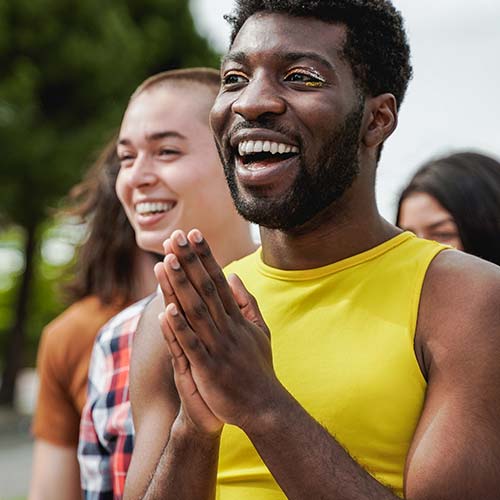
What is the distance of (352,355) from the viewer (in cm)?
219

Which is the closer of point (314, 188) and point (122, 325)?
point (314, 188)

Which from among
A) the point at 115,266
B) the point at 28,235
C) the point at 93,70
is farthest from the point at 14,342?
the point at 115,266

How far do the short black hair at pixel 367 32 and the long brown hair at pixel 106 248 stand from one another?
71.0 inches

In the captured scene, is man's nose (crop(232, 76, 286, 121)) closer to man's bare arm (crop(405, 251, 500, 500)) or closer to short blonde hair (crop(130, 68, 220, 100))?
man's bare arm (crop(405, 251, 500, 500))

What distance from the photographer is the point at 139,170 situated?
11.3 ft

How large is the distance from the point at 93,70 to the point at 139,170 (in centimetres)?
1709

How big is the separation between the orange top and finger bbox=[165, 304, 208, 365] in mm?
1936

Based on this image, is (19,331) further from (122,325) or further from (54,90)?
(122,325)

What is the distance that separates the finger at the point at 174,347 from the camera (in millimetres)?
2040

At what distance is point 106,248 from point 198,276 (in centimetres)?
228

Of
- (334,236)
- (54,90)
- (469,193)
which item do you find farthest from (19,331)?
(334,236)

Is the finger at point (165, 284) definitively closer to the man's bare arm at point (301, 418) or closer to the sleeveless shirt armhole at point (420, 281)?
the man's bare arm at point (301, 418)

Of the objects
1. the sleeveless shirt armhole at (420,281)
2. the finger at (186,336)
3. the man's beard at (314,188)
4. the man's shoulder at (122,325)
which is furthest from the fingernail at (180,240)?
the man's shoulder at (122,325)

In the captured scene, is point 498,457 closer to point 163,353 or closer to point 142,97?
point 163,353
